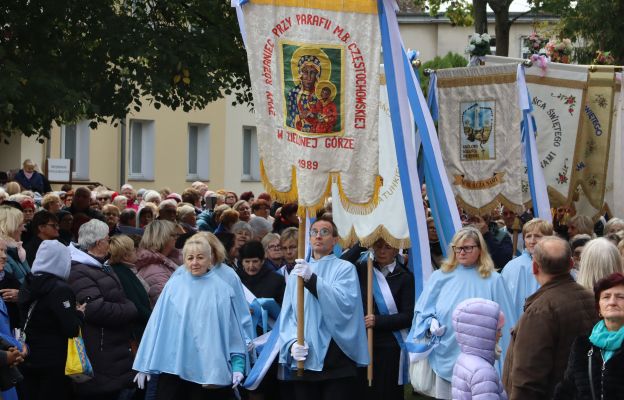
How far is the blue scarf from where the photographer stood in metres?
6.25

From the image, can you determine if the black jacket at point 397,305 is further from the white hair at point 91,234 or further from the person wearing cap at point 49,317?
the person wearing cap at point 49,317

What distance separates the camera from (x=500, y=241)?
14.7 metres

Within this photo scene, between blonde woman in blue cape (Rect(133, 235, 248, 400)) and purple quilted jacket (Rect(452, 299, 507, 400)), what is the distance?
241cm

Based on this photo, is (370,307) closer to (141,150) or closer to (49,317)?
(49,317)

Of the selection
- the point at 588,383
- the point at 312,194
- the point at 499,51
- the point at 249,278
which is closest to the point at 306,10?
the point at 312,194

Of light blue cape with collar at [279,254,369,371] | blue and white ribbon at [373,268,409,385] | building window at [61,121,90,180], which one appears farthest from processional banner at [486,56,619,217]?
building window at [61,121,90,180]

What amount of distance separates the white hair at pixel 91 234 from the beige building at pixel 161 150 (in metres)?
19.6

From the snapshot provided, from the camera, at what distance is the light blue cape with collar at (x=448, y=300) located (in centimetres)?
959

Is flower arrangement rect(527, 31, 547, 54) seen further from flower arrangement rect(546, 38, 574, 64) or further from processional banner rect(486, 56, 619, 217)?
processional banner rect(486, 56, 619, 217)

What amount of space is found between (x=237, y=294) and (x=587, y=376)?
4.04 metres

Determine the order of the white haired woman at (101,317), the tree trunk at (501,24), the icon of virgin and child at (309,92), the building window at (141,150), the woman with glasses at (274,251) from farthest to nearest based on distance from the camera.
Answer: the building window at (141,150)
the tree trunk at (501,24)
the woman with glasses at (274,251)
the white haired woman at (101,317)
the icon of virgin and child at (309,92)

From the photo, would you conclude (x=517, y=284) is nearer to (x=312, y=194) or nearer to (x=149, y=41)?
(x=312, y=194)

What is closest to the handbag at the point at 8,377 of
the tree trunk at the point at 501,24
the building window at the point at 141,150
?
the tree trunk at the point at 501,24

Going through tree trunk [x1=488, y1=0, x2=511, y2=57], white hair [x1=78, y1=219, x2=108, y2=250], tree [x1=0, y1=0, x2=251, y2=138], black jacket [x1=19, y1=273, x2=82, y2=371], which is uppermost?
tree trunk [x1=488, y1=0, x2=511, y2=57]
